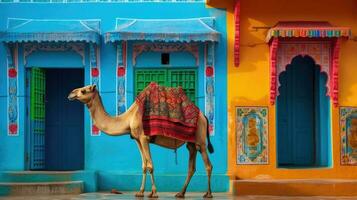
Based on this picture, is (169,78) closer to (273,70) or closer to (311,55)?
(273,70)

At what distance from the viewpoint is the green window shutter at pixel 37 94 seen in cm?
1425

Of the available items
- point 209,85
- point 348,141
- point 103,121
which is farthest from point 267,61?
point 103,121

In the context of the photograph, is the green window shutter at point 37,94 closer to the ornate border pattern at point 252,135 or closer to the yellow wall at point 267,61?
the yellow wall at point 267,61

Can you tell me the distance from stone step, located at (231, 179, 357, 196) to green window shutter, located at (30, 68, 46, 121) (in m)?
4.70

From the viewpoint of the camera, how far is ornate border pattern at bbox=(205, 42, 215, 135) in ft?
46.0

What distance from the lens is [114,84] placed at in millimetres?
14102

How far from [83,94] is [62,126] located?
444 cm

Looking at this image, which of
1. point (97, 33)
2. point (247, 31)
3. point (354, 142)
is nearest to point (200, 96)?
point (247, 31)

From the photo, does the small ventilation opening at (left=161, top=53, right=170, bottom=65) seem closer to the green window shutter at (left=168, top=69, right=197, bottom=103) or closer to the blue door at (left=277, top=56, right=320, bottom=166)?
the green window shutter at (left=168, top=69, right=197, bottom=103)

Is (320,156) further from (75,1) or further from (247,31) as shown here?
(75,1)

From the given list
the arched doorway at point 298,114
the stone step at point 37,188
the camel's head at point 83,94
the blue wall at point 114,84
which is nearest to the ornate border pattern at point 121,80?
the blue wall at point 114,84

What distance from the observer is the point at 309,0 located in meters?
14.2

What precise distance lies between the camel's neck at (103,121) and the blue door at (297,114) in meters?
5.04

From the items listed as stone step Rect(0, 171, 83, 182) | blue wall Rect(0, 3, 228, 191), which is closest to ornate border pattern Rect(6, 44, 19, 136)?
blue wall Rect(0, 3, 228, 191)
